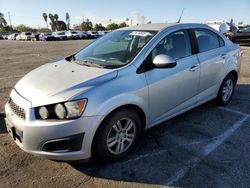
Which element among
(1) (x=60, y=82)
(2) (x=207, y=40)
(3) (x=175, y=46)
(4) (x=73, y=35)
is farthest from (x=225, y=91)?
(4) (x=73, y=35)

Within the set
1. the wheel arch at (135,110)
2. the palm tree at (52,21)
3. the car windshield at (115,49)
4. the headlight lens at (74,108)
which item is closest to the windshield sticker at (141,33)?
the car windshield at (115,49)

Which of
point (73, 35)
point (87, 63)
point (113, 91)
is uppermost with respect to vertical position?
point (87, 63)

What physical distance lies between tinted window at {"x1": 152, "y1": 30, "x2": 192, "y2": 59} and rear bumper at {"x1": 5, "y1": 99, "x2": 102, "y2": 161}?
4.64ft

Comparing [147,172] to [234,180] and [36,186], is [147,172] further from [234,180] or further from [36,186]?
[36,186]

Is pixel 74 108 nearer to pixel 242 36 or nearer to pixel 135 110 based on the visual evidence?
pixel 135 110

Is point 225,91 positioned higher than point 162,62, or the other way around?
point 162,62

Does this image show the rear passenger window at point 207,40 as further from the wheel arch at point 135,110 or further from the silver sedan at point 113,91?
the wheel arch at point 135,110

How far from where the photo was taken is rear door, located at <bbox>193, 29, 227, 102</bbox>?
437 cm

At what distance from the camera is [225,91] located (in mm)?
5188

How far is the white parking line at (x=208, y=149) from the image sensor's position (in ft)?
9.89

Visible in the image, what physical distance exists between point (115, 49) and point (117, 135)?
140 centimetres

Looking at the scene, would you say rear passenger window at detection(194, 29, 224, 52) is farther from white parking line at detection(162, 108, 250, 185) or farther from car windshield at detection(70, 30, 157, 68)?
A: white parking line at detection(162, 108, 250, 185)

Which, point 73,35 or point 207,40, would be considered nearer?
point 207,40

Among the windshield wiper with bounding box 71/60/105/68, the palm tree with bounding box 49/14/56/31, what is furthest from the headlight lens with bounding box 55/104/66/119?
the palm tree with bounding box 49/14/56/31
